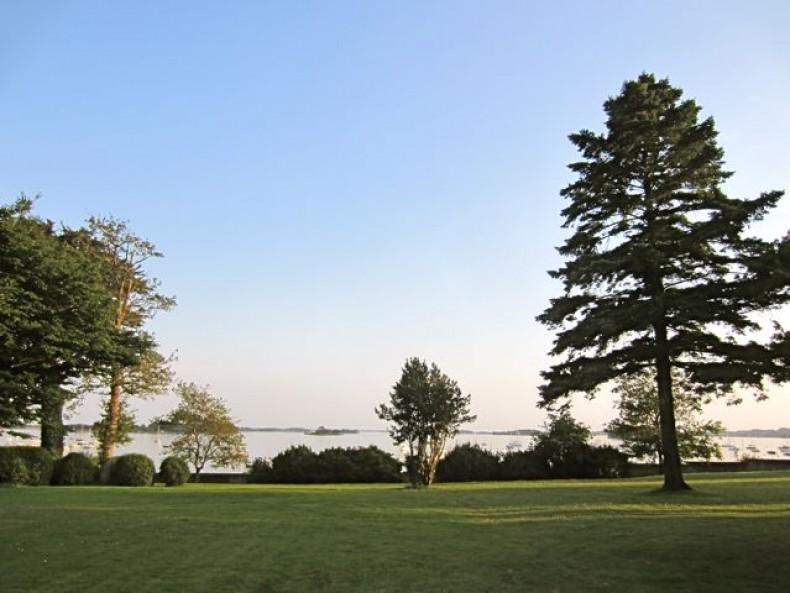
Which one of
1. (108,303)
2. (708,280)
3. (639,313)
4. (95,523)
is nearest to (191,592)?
(95,523)

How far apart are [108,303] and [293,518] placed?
751 inches

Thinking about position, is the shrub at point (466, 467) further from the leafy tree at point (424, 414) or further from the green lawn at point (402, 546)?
the green lawn at point (402, 546)

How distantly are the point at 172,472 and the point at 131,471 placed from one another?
187 centimetres

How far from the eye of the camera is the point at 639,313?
58.0ft

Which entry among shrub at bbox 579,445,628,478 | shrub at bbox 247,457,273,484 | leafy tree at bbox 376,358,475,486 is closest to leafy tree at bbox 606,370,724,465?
shrub at bbox 579,445,628,478

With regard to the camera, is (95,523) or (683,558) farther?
(95,523)

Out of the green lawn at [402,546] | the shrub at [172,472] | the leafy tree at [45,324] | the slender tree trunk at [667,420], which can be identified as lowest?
the green lawn at [402,546]

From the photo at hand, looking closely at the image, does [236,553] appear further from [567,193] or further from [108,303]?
[108,303]

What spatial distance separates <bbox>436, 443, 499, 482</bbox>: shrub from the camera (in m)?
32.4

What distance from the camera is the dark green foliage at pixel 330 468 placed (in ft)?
110

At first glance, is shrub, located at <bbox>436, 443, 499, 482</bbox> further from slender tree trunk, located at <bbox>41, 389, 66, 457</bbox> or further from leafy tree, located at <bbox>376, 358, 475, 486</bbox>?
slender tree trunk, located at <bbox>41, 389, 66, 457</bbox>

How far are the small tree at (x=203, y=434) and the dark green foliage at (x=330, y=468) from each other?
4.86 m

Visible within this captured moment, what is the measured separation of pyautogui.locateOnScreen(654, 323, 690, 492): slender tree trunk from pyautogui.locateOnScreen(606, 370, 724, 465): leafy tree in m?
19.2

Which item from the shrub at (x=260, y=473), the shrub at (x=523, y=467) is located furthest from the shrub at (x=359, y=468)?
the shrub at (x=523, y=467)
